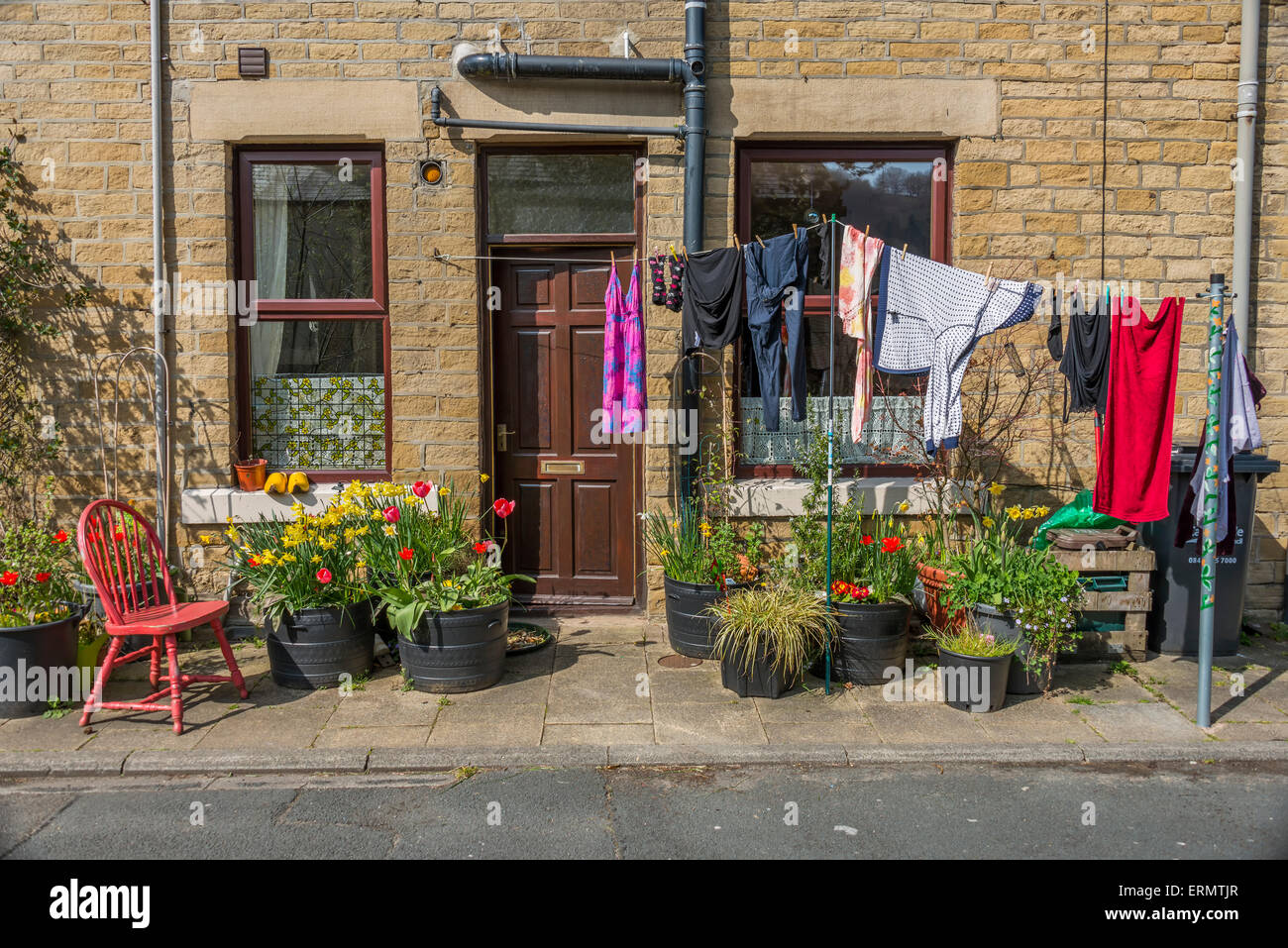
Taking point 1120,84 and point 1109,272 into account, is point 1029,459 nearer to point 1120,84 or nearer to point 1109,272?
point 1109,272

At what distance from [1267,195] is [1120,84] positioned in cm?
136

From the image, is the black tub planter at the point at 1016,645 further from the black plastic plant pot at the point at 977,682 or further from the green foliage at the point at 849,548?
the green foliage at the point at 849,548

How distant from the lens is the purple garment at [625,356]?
6965 millimetres

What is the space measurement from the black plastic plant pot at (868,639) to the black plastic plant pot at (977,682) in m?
0.42

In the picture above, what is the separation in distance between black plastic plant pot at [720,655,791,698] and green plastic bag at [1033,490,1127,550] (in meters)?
2.17

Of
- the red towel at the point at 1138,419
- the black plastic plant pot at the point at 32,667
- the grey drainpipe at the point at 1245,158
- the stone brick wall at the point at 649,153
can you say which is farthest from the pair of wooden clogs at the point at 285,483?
the grey drainpipe at the point at 1245,158

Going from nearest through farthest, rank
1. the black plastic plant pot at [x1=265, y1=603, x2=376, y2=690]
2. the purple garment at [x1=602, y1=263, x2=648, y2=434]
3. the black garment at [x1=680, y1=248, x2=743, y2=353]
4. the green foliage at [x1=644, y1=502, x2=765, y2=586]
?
the black plastic plant pot at [x1=265, y1=603, x2=376, y2=690], the black garment at [x1=680, y1=248, x2=743, y2=353], the green foliage at [x1=644, y1=502, x2=765, y2=586], the purple garment at [x1=602, y1=263, x2=648, y2=434]

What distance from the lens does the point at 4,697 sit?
5848mm

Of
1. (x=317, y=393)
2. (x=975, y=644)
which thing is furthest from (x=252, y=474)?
(x=975, y=644)

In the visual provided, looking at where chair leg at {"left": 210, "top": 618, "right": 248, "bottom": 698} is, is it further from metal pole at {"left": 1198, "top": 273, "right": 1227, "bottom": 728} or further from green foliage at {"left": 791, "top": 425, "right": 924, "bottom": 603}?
metal pole at {"left": 1198, "top": 273, "right": 1227, "bottom": 728}

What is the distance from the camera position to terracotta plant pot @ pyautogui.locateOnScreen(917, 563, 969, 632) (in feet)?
21.0

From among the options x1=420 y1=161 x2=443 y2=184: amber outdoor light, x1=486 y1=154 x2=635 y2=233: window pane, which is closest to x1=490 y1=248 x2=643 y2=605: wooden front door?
x1=486 y1=154 x2=635 y2=233: window pane

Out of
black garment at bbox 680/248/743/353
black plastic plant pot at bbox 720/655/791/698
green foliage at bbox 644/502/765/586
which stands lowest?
black plastic plant pot at bbox 720/655/791/698
